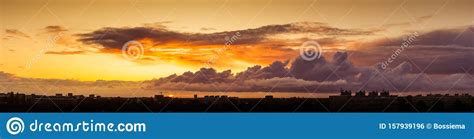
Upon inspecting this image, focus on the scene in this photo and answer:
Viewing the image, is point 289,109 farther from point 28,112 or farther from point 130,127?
point 28,112

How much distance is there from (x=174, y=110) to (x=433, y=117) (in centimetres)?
336

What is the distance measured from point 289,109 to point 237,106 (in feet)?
2.24

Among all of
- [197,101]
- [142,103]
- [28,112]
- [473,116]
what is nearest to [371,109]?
[473,116]

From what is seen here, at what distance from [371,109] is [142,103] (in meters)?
3.02

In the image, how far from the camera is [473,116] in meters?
9.30

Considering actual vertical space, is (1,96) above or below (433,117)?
above

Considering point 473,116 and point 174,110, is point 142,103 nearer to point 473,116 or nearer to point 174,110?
point 174,110

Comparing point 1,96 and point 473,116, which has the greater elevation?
point 1,96

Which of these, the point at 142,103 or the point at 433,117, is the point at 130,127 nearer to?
the point at 142,103

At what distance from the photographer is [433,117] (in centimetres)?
923

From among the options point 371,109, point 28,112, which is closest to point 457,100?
point 371,109

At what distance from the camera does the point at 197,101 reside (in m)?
9.47

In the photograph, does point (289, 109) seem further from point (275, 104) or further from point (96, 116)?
point (96, 116)

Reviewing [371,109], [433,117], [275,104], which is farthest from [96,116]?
[433,117]
